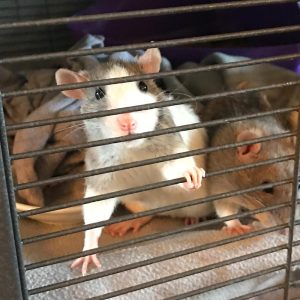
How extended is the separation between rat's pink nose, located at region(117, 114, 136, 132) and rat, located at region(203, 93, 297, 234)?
227 millimetres

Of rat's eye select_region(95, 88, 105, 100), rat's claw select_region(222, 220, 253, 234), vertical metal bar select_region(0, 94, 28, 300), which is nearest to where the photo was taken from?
vertical metal bar select_region(0, 94, 28, 300)

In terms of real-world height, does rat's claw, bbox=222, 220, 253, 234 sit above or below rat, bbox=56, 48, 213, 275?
below

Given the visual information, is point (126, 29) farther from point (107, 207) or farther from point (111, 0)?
point (107, 207)

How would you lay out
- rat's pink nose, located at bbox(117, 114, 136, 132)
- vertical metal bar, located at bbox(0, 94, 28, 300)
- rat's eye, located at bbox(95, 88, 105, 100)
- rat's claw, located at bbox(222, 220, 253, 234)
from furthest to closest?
rat's claw, located at bbox(222, 220, 253, 234), rat's eye, located at bbox(95, 88, 105, 100), rat's pink nose, located at bbox(117, 114, 136, 132), vertical metal bar, located at bbox(0, 94, 28, 300)

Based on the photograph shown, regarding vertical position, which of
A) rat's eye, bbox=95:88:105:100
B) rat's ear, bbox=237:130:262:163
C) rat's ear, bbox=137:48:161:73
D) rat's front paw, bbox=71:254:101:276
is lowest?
rat's front paw, bbox=71:254:101:276

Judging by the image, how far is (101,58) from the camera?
137cm

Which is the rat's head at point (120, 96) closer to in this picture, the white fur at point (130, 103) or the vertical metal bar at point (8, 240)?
the white fur at point (130, 103)

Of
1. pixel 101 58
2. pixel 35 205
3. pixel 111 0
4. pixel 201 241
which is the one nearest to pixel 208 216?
pixel 201 241

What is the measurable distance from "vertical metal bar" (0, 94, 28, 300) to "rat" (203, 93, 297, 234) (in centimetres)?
46

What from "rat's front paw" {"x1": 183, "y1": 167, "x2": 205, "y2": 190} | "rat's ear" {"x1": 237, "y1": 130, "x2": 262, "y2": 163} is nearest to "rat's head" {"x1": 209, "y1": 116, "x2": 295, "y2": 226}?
"rat's ear" {"x1": 237, "y1": 130, "x2": 262, "y2": 163}

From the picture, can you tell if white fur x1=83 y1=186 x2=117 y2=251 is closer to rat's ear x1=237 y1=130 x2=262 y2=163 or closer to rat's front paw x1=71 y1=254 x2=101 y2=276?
rat's front paw x1=71 y1=254 x2=101 y2=276

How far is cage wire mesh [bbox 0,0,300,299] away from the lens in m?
0.67

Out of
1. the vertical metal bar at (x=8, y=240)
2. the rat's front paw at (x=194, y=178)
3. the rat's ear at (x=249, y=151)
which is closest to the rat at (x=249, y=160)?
the rat's ear at (x=249, y=151)

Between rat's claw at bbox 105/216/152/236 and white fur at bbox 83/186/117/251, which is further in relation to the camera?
rat's claw at bbox 105/216/152/236
